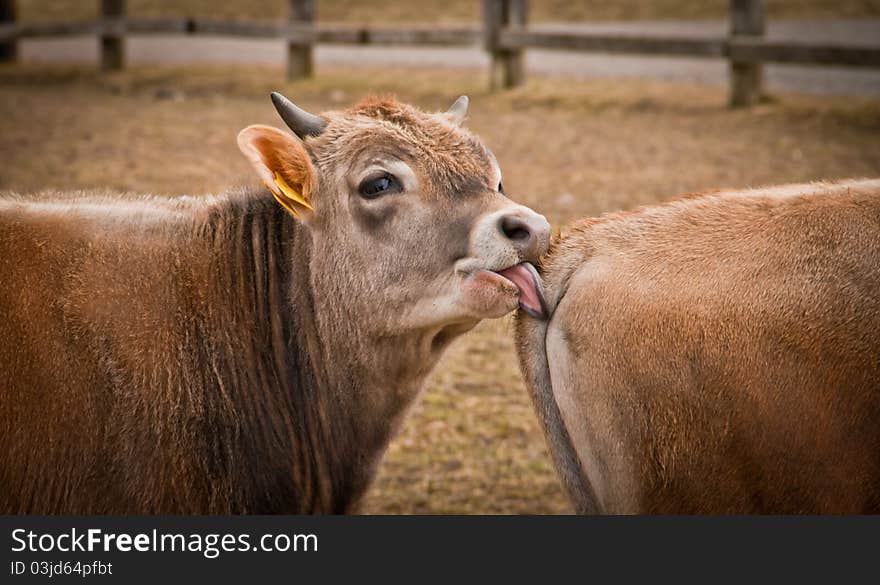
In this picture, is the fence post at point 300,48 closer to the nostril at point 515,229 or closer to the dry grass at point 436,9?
the dry grass at point 436,9

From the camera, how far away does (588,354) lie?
10.5 feet

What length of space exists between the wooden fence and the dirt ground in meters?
0.47

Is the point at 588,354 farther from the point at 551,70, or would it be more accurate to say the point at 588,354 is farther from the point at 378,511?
the point at 551,70

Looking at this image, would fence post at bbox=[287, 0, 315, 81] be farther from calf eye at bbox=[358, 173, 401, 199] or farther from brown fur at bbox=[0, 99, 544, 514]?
calf eye at bbox=[358, 173, 401, 199]

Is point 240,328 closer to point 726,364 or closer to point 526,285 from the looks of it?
point 526,285

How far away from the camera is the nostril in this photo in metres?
3.30

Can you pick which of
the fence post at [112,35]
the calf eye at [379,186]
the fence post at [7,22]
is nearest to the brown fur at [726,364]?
the calf eye at [379,186]

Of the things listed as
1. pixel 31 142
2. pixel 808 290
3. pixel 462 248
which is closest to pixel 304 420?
pixel 462 248

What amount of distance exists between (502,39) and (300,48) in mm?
3171

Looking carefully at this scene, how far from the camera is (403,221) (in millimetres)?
3463

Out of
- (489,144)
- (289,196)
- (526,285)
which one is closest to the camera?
(526,285)

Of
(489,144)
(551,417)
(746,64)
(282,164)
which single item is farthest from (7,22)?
(551,417)

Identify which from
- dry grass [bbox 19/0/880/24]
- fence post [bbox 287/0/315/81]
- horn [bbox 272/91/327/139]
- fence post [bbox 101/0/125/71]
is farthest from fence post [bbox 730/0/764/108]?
horn [bbox 272/91/327/139]

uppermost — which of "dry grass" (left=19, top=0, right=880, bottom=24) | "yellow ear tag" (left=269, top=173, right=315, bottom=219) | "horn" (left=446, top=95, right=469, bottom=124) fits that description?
"horn" (left=446, top=95, right=469, bottom=124)
